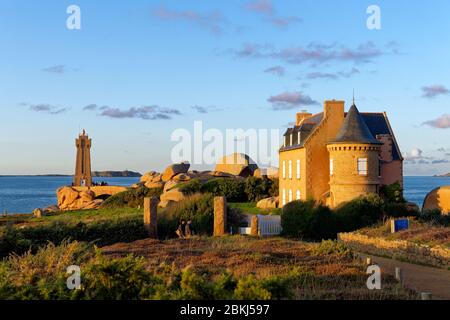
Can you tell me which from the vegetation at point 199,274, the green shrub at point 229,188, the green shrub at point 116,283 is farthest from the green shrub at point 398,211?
the green shrub at point 116,283

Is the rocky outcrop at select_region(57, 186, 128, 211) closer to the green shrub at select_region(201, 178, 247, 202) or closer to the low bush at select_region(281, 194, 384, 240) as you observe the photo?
the green shrub at select_region(201, 178, 247, 202)

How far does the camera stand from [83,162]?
84.8m

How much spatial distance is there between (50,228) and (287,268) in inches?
520

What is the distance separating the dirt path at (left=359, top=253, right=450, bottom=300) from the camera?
1410cm

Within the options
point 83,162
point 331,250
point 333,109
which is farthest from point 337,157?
point 83,162

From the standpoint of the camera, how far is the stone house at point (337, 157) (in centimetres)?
3619

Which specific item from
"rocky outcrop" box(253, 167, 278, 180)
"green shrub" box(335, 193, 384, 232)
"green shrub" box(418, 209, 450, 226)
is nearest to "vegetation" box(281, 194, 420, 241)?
"green shrub" box(335, 193, 384, 232)

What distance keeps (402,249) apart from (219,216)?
30.4ft

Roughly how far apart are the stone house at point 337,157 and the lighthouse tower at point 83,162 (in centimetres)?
4537

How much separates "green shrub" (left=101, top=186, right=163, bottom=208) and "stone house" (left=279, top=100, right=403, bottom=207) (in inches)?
570

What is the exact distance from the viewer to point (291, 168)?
44062 millimetres

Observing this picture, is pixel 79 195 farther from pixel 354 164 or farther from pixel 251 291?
pixel 251 291

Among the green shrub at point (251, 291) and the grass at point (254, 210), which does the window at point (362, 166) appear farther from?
the green shrub at point (251, 291)

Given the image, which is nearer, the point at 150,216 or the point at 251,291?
the point at 251,291
